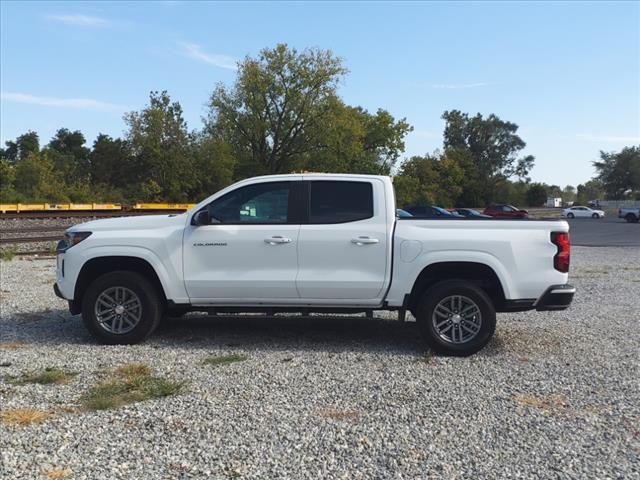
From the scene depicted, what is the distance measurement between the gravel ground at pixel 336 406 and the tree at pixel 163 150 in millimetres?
46745

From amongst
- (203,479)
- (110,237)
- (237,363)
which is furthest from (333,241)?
(203,479)

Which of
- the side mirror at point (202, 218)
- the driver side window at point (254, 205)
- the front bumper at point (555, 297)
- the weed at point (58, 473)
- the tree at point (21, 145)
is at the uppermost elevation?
the tree at point (21, 145)

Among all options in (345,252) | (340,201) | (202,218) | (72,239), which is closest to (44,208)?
(72,239)

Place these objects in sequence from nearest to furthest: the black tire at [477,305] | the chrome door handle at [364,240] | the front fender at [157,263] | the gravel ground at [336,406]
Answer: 1. the gravel ground at [336,406]
2. the black tire at [477,305]
3. the chrome door handle at [364,240]
4. the front fender at [157,263]

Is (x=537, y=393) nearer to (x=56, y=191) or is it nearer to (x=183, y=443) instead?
(x=183, y=443)

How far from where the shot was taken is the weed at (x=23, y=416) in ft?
15.7

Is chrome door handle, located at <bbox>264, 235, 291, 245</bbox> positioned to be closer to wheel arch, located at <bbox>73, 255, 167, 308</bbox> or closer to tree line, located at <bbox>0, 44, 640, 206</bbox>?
wheel arch, located at <bbox>73, 255, 167, 308</bbox>

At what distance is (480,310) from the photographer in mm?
6855

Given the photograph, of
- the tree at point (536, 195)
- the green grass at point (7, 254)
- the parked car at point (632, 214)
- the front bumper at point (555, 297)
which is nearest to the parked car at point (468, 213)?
the front bumper at point (555, 297)

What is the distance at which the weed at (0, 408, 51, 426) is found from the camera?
15.7ft

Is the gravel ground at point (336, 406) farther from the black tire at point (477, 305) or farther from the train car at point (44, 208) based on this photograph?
the train car at point (44, 208)

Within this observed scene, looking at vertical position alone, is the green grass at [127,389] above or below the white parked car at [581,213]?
below

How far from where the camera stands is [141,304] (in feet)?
23.7

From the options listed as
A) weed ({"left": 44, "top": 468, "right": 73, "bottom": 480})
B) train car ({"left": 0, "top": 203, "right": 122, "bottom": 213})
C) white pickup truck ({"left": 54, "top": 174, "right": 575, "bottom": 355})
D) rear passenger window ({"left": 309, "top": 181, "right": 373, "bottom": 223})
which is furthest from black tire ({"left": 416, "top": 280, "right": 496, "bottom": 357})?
train car ({"left": 0, "top": 203, "right": 122, "bottom": 213})
